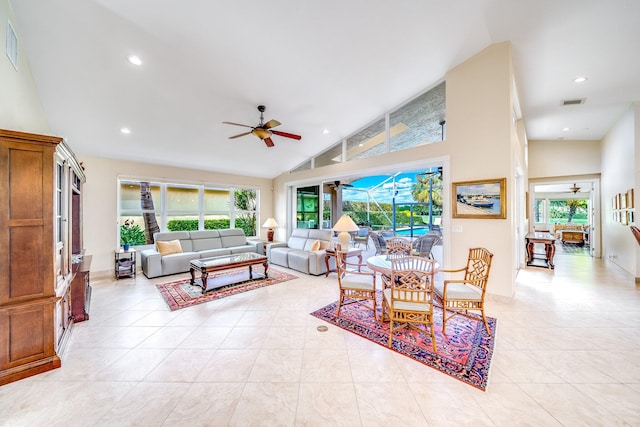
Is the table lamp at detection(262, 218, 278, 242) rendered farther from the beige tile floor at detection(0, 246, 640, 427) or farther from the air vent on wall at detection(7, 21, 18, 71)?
the air vent on wall at detection(7, 21, 18, 71)

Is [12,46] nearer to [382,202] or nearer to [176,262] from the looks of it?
[176,262]

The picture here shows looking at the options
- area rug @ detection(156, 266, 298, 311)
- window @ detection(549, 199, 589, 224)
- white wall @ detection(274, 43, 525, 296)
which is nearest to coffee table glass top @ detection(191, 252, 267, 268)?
area rug @ detection(156, 266, 298, 311)

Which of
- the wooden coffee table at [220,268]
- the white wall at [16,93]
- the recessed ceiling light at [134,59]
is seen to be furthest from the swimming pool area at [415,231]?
the white wall at [16,93]

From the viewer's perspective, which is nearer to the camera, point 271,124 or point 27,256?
point 27,256

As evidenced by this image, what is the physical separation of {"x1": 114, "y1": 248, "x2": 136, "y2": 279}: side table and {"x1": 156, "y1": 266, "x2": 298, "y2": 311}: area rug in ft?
3.66

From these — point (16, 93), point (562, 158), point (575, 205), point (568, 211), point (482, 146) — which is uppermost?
point (562, 158)

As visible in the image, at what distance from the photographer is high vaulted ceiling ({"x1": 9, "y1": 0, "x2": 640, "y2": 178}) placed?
2.52 meters

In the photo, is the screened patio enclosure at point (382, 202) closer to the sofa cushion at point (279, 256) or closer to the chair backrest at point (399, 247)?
the sofa cushion at point (279, 256)

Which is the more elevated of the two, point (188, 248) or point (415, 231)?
point (415, 231)

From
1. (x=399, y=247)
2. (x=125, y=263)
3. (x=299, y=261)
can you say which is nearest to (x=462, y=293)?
(x=399, y=247)

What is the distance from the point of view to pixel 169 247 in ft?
18.0

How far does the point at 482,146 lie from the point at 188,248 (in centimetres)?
641

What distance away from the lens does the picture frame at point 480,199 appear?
344 cm

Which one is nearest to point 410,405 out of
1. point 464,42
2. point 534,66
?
point 464,42
